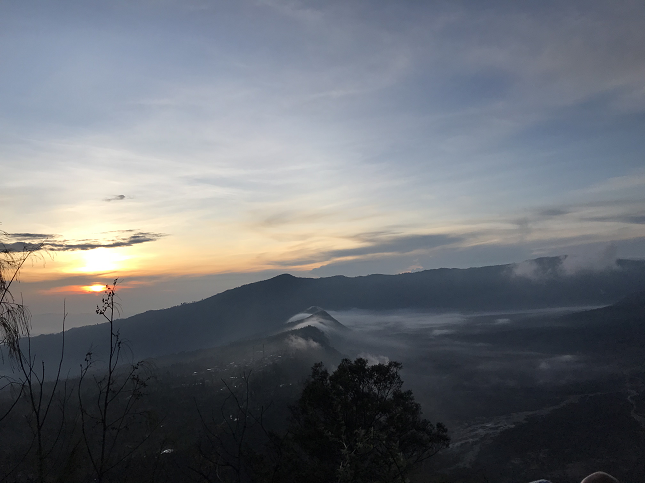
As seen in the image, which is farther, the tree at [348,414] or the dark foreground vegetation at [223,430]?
the tree at [348,414]

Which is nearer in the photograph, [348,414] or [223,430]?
[223,430]

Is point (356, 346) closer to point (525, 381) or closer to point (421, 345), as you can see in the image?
point (421, 345)

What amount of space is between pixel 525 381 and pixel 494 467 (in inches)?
2698

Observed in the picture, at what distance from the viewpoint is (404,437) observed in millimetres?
23562

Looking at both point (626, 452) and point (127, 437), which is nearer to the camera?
point (127, 437)

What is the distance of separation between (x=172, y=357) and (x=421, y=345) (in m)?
112

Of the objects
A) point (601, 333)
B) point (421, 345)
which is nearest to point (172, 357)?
point (421, 345)

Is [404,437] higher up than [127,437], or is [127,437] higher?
[404,437]

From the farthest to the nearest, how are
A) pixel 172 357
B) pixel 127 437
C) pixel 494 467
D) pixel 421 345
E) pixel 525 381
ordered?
1. pixel 421 345
2. pixel 172 357
3. pixel 525 381
4. pixel 494 467
5. pixel 127 437

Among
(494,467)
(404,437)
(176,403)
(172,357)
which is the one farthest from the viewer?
(172,357)

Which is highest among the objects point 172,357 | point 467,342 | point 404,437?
point 404,437

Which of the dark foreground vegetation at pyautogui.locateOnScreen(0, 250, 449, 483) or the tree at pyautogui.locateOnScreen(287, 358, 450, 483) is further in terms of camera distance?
the tree at pyautogui.locateOnScreen(287, 358, 450, 483)

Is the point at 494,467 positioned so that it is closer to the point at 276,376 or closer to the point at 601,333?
the point at 276,376

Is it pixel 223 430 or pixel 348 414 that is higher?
pixel 223 430
